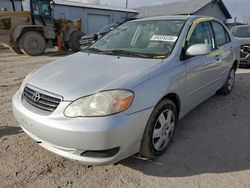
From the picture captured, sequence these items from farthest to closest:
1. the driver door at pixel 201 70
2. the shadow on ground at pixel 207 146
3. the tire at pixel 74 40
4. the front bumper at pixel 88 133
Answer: the tire at pixel 74 40, the driver door at pixel 201 70, the shadow on ground at pixel 207 146, the front bumper at pixel 88 133

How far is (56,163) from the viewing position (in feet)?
9.12

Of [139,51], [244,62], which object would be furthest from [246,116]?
[244,62]

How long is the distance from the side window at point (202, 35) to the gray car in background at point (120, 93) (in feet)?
0.06

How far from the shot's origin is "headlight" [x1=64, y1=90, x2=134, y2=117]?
7.44ft

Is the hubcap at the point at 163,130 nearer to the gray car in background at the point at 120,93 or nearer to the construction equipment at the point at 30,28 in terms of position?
the gray car in background at the point at 120,93

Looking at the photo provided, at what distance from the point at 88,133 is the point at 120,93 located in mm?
469

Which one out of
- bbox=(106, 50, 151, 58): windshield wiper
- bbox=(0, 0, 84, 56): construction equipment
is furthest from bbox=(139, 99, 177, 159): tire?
bbox=(0, 0, 84, 56): construction equipment

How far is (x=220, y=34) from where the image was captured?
15.1ft

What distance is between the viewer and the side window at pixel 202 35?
3.53 meters

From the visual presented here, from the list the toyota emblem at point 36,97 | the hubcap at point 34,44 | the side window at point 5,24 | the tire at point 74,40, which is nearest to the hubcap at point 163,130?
the toyota emblem at point 36,97

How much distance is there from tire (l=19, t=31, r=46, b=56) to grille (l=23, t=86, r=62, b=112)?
1045cm

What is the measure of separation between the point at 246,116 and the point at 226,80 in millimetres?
1010

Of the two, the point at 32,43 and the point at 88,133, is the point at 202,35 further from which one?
the point at 32,43

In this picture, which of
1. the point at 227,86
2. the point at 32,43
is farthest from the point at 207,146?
the point at 32,43
